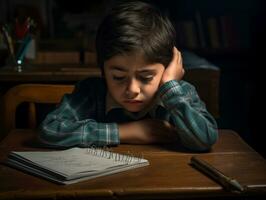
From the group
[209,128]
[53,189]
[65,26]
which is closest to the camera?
[53,189]

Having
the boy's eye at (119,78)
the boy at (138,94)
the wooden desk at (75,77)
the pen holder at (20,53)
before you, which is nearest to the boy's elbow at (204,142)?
the boy at (138,94)

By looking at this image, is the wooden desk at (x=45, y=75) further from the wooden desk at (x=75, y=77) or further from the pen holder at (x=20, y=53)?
the pen holder at (x=20, y=53)

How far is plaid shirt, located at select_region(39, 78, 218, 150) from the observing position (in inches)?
54.1

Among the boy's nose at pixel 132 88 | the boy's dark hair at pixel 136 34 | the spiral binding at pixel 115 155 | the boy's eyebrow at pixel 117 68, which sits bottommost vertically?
the spiral binding at pixel 115 155

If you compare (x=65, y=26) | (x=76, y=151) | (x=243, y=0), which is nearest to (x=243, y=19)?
(x=243, y=0)

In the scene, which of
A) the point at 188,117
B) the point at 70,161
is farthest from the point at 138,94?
the point at 70,161

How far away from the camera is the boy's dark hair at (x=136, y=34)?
4.56 ft

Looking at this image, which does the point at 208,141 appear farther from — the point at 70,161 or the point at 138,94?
the point at 70,161

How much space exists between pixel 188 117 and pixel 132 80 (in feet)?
0.55

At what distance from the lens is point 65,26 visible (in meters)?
4.79

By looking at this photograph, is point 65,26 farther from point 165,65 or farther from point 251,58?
point 165,65

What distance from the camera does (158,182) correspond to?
1073 mm

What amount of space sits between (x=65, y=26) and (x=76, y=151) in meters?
3.62

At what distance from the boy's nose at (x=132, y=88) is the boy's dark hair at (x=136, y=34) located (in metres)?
0.07
